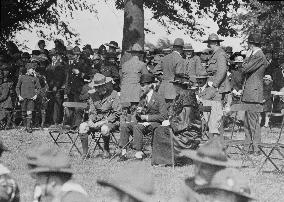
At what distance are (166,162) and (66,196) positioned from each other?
6088 mm

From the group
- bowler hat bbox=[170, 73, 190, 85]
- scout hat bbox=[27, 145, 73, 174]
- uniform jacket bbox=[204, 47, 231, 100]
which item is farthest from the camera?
uniform jacket bbox=[204, 47, 231, 100]

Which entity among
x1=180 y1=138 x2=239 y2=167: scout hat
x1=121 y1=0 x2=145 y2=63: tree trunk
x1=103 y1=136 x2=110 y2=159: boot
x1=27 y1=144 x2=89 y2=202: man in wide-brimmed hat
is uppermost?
x1=121 y1=0 x2=145 y2=63: tree trunk

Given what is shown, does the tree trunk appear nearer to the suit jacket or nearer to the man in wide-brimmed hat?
the suit jacket

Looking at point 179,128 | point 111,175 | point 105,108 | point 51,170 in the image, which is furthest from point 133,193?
point 105,108

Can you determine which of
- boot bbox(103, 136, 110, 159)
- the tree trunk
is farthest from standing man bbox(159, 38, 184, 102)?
the tree trunk

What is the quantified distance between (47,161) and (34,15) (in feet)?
49.0

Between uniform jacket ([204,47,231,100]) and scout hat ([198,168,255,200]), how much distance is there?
7314 mm

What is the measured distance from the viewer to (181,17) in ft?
70.7

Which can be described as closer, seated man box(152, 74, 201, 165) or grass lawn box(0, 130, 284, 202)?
grass lawn box(0, 130, 284, 202)

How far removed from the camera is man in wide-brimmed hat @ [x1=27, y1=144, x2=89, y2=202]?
13.8 feet

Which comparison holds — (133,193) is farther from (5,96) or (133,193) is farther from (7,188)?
(5,96)

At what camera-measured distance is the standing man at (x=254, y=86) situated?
36.6 ft

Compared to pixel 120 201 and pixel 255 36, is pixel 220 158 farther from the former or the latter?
pixel 255 36

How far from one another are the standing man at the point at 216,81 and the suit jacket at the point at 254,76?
50cm
